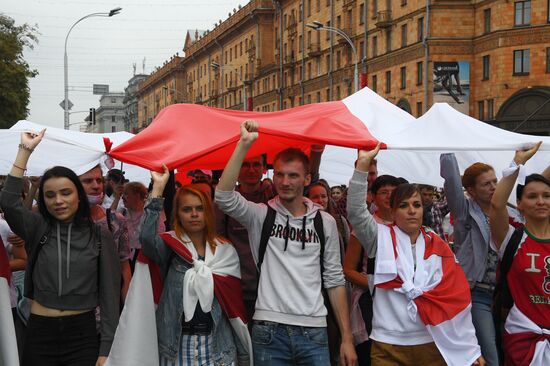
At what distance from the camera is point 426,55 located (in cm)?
4403

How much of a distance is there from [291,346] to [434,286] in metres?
1.01

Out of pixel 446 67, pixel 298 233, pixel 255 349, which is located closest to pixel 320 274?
pixel 298 233

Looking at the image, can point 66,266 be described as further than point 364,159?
No

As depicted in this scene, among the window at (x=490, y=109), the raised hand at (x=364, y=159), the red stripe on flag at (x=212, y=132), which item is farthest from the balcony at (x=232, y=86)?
the raised hand at (x=364, y=159)

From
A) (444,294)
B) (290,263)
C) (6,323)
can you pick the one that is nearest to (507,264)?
(444,294)

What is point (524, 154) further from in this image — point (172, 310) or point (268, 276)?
point (172, 310)

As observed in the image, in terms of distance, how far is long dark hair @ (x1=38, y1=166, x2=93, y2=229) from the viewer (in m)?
4.55

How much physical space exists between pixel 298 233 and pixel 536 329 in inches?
67.7

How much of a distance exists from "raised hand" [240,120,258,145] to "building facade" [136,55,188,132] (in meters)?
90.8

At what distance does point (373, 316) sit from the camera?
15.5ft

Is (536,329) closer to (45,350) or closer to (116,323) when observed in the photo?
(116,323)

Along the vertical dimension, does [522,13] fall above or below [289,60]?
below

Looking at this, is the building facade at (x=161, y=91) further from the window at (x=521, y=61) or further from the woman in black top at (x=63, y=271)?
the woman in black top at (x=63, y=271)

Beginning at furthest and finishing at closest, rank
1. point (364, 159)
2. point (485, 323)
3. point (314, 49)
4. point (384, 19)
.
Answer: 1. point (314, 49)
2. point (384, 19)
3. point (485, 323)
4. point (364, 159)
